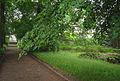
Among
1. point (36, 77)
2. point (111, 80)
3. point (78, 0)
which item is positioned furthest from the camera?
point (36, 77)

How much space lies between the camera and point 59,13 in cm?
552

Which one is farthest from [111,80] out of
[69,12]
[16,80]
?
[69,12]

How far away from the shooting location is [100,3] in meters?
5.64

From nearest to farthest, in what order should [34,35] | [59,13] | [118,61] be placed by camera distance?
1. [59,13]
2. [34,35]
3. [118,61]

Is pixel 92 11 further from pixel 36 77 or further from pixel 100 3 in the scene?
pixel 36 77

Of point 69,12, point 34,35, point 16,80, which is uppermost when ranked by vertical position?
point 69,12

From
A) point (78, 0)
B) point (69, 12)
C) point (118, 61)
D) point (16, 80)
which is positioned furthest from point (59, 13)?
point (118, 61)

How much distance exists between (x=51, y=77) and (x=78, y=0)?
766cm

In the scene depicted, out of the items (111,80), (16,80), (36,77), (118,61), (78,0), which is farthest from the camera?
(118,61)

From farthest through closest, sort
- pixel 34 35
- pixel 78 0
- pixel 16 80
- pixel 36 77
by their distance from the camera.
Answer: pixel 36 77
pixel 16 80
pixel 34 35
pixel 78 0

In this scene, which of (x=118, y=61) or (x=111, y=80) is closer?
(x=111, y=80)

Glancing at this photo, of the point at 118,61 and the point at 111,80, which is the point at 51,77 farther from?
the point at 118,61

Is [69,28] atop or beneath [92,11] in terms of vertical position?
beneath

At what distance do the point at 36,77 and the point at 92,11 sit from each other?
23.8 feet
